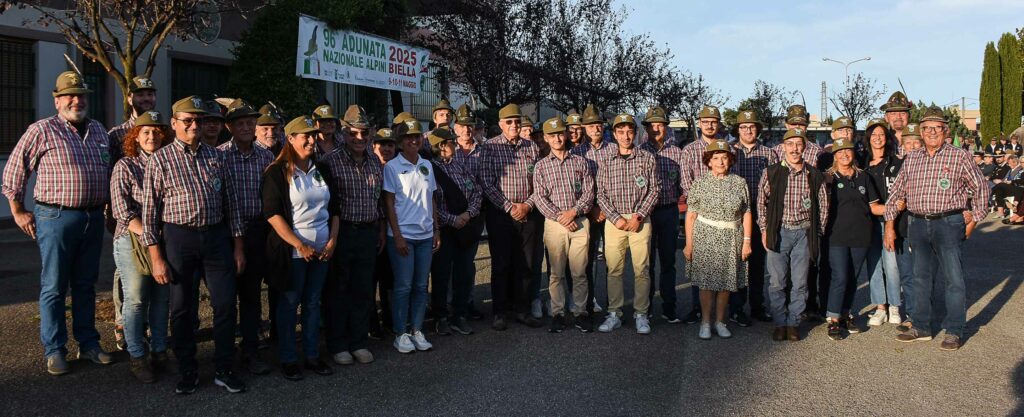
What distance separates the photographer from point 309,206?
589 centimetres

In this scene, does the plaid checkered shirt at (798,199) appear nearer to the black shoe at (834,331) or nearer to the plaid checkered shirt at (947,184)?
the plaid checkered shirt at (947,184)

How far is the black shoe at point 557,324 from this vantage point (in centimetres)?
756

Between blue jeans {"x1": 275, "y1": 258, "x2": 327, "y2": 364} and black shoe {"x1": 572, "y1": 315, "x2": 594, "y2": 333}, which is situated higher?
blue jeans {"x1": 275, "y1": 258, "x2": 327, "y2": 364}

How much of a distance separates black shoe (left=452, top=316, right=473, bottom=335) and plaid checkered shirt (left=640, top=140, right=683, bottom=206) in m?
2.15

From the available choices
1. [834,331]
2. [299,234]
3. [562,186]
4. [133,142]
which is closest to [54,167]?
[133,142]

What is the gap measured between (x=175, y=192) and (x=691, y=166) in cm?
475

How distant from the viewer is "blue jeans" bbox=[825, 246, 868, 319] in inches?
296

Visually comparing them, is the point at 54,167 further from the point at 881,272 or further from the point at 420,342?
the point at 881,272

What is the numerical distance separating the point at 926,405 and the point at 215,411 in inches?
178

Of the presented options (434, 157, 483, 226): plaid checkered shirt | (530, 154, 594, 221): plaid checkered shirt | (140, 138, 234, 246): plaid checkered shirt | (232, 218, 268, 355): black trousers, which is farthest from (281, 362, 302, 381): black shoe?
(530, 154, 594, 221): plaid checkered shirt

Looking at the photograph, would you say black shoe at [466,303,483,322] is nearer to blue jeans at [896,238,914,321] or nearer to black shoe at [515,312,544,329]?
black shoe at [515,312,544,329]

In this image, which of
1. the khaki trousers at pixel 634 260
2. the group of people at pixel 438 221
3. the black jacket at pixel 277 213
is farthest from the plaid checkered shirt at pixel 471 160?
the black jacket at pixel 277 213

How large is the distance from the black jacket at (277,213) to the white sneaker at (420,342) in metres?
1.36

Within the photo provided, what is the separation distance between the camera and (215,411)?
519 cm
